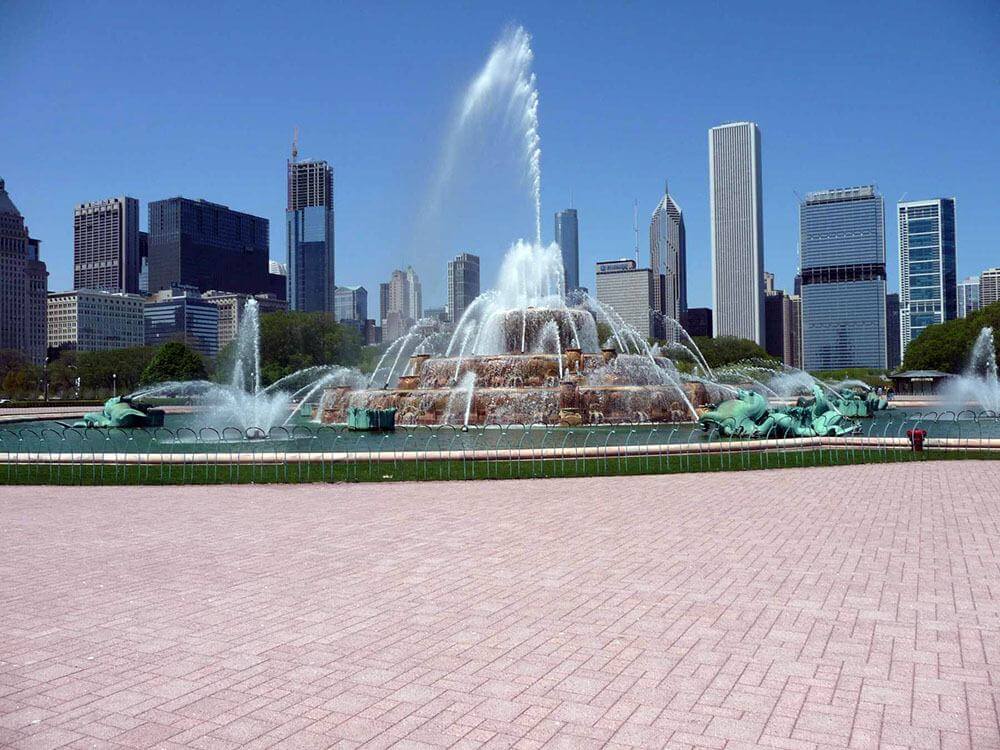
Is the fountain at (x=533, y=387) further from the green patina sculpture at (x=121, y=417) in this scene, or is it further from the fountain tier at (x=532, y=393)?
the green patina sculpture at (x=121, y=417)

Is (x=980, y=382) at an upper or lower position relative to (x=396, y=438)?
upper

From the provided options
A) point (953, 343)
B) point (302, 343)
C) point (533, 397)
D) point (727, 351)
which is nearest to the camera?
point (533, 397)

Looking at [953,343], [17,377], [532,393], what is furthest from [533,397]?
[17,377]

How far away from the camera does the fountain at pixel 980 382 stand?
5300 cm

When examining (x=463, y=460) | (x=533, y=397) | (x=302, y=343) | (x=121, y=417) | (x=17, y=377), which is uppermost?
(x=302, y=343)

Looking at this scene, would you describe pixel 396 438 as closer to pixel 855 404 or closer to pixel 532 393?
pixel 532 393

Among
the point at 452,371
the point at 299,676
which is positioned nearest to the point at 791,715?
the point at 299,676

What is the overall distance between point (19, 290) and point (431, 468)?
18095 centimetres

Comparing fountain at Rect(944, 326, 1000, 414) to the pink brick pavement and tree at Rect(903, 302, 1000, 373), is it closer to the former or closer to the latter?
tree at Rect(903, 302, 1000, 373)

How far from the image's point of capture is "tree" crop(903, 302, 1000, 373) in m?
84.9

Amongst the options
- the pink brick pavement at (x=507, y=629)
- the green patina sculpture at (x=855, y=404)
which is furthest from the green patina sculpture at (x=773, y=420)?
the pink brick pavement at (x=507, y=629)

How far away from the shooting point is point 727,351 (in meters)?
114

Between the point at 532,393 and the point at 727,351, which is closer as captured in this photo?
the point at 532,393

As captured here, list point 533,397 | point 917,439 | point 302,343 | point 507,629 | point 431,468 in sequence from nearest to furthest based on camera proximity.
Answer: point 507,629 < point 431,468 < point 917,439 < point 533,397 < point 302,343
